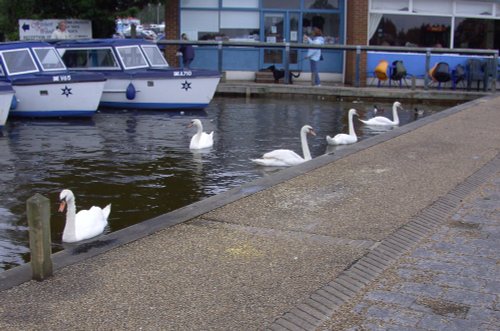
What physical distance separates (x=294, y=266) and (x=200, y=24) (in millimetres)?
20984

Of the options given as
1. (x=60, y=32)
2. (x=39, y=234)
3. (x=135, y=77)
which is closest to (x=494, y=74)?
(x=135, y=77)

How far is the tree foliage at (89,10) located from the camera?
25.3 m

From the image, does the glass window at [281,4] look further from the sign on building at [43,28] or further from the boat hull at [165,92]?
the boat hull at [165,92]

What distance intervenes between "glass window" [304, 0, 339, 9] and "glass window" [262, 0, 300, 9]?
13.9 inches

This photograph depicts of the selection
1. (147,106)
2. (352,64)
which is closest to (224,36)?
(352,64)

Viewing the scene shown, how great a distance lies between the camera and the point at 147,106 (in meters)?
19.6

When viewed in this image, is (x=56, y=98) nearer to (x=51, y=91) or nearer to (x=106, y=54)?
(x=51, y=91)

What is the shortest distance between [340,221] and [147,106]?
12.9 m

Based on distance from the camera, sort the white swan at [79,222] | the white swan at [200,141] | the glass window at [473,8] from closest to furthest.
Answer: the white swan at [79,222], the white swan at [200,141], the glass window at [473,8]

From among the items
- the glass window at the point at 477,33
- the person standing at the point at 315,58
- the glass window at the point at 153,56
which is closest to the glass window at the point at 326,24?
the person standing at the point at 315,58

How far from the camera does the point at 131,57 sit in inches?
805

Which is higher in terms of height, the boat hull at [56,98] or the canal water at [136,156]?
the boat hull at [56,98]

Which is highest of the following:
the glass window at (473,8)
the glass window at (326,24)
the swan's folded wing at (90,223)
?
the glass window at (473,8)

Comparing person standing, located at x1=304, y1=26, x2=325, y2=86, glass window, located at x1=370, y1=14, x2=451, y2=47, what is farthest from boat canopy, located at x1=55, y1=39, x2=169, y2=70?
glass window, located at x1=370, y1=14, x2=451, y2=47
